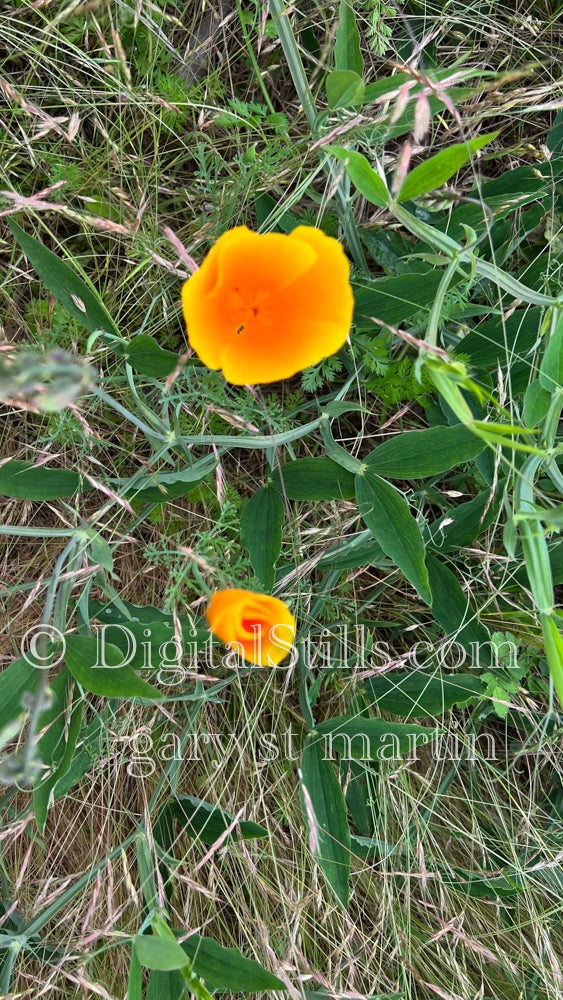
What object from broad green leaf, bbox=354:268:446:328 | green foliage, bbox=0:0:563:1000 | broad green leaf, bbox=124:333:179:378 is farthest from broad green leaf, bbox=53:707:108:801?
broad green leaf, bbox=354:268:446:328

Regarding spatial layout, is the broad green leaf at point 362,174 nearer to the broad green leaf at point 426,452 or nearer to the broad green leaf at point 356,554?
the broad green leaf at point 426,452

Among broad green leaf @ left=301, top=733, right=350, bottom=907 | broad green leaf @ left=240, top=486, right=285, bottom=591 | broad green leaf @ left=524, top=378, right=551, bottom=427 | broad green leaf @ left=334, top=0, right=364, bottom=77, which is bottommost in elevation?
broad green leaf @ left=301, top=733, right=350, bottom=907

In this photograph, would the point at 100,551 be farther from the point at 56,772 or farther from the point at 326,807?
the point at 326,807

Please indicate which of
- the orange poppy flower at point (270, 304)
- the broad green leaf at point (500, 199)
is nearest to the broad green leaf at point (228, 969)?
the orange poppy flower at point (270, 304)

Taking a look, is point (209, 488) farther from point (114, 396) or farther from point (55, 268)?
point (55, 268)

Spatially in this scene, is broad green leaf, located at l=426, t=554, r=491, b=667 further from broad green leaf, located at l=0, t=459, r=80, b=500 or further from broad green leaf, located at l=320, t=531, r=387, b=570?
broad green leaf, located at l=0, t=459, r=80, b=500

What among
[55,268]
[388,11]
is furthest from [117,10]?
[55,268]

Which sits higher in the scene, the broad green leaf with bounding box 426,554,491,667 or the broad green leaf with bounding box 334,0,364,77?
the broad green leaf with bounding box 334,0,364,77
